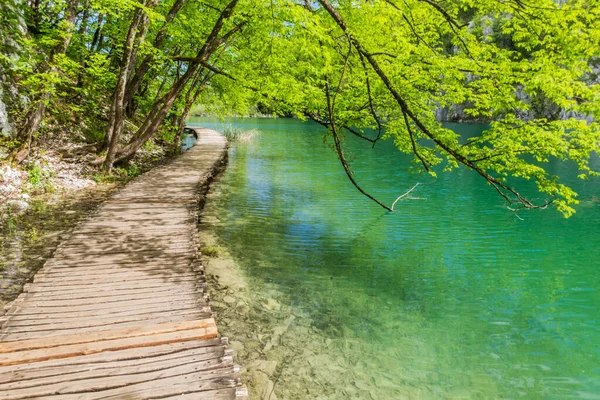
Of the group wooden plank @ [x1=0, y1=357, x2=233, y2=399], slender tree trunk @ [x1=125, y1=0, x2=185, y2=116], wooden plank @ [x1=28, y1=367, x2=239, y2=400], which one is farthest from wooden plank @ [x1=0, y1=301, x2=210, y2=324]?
slender tree trunk @ [x1=125, y1=0, x2=185, y2=116]

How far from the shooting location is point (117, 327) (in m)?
4.18

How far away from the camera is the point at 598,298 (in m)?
7.57

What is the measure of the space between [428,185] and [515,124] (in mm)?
11248

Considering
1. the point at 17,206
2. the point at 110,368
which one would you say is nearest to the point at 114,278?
the point at 110,368

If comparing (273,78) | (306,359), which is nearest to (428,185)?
Result: (273,78)

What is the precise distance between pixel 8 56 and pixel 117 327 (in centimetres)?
1313

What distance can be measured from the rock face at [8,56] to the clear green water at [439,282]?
7.51 metres

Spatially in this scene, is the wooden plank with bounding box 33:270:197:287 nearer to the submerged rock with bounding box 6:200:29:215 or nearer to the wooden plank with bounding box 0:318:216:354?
the wooden plank with bounding box 0:318:216:354

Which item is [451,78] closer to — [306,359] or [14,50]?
[306,359]

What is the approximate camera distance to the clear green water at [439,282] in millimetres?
5312

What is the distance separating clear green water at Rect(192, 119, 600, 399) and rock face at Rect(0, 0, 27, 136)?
7.51 m

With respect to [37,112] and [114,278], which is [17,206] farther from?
[114,278]

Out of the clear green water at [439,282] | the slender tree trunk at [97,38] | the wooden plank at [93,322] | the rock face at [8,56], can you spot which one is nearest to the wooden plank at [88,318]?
the wooden plank at [93,322]

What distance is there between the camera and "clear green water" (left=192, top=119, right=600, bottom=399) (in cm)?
531
